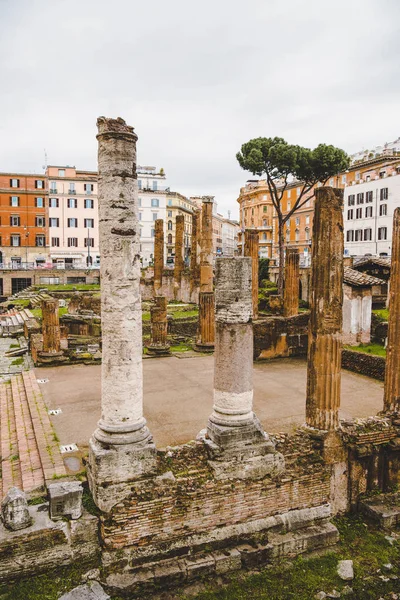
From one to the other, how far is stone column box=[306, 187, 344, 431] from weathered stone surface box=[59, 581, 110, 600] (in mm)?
3733

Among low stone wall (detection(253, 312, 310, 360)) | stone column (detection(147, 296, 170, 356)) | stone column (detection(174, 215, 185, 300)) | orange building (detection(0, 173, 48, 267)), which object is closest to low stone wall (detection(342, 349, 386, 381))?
low stone wall (detection(253, 312, 310, 360))

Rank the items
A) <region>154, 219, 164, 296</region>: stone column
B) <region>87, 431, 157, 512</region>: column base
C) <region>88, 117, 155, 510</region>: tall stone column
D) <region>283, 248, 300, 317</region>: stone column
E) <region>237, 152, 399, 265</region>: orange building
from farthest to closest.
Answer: <region>237, 152, 399, 265</region>: orange building → <region>154, 219, 164, 296</region>: stone column → <region>283, 248, 300, 317</region>: stone column → <region>88, 117, 155, 510</region>: tall stone column → <region>87, 431, 157, 512</region>: column base

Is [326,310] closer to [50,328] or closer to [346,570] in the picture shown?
[346,570]

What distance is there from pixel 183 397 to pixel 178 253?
21.3m

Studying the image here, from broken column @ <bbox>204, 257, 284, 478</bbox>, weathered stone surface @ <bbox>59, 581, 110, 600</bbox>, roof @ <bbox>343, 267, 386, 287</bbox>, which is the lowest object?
weathered stone surface @ <bbox>59, 581, 110, 600</bbox>

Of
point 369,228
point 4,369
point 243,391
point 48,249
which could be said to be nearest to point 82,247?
point 48,249

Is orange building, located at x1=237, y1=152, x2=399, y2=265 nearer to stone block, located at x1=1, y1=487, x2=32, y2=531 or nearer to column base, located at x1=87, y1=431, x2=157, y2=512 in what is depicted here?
column base, located at x1=87, y1=431, x2=157, y2=512

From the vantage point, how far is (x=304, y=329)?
16359 millimetres

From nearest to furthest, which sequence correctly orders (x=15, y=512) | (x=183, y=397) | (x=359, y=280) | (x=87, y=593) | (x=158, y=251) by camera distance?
(x=87, y=593) → (x=15, y=512) → (x=183, y=397) → (x=359, y=280) → (x=158, y=251)

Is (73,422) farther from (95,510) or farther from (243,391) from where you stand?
(243,391)

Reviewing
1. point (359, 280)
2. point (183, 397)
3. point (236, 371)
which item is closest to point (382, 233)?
point (359, 280)

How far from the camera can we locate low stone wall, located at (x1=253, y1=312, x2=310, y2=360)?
15797mm

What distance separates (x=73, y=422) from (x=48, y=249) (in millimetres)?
46737

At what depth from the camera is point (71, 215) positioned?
52.8 m
